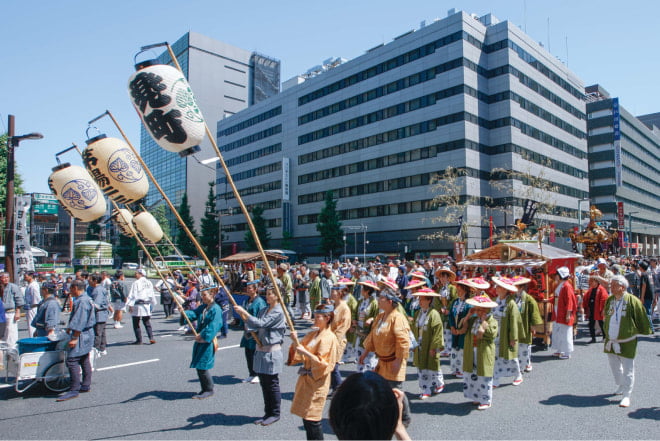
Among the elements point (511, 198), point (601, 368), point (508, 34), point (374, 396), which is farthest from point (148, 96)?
point (508, 34)

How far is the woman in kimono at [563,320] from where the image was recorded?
29.8 ft

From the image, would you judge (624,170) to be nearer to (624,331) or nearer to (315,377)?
(624,331)

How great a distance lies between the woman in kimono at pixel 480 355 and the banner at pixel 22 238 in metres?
16.3

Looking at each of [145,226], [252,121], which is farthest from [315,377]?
[252,121]

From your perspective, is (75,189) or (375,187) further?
(375,187)

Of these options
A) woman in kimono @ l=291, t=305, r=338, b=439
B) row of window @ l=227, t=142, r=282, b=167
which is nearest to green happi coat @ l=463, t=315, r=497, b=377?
woman in kimono @ l=291, t=305, r=338, b=439

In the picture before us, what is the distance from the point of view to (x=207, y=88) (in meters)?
92.6

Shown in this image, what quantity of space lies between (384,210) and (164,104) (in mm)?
45420

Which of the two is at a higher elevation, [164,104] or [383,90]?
[383,90]

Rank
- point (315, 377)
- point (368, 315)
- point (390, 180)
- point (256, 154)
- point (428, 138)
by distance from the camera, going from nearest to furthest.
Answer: point (315, 377) → point (368, 315) → point (428, 138) → point (390, 180) → point (256, 154)

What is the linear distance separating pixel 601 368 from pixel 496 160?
39.9 metres

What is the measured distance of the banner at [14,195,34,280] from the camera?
16.0 metres

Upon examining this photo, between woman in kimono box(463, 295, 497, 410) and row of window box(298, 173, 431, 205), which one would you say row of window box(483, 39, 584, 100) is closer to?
row of window box(298, 173, 431, 205)

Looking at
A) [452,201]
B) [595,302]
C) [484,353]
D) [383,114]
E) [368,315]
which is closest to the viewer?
[484,353]
